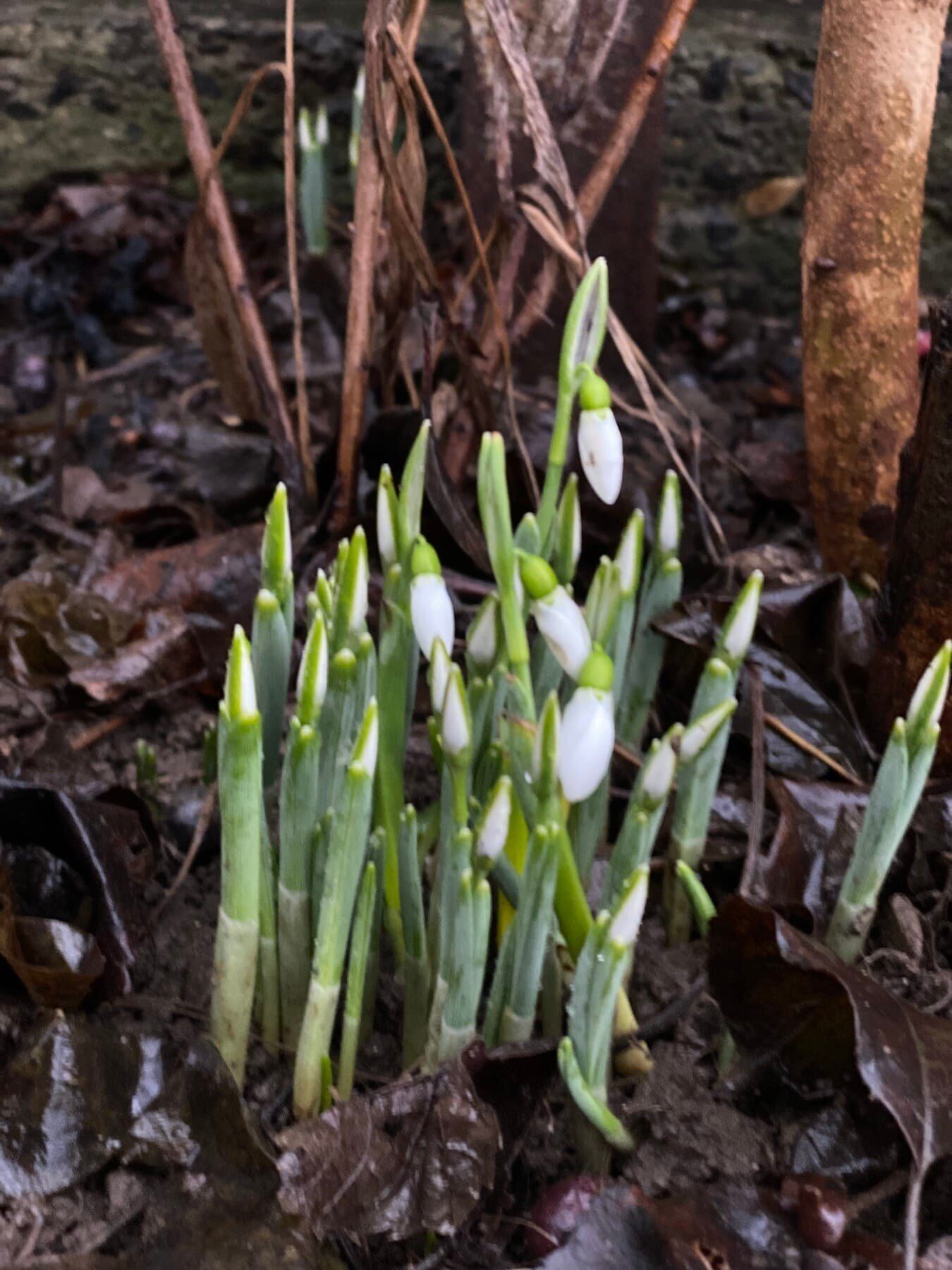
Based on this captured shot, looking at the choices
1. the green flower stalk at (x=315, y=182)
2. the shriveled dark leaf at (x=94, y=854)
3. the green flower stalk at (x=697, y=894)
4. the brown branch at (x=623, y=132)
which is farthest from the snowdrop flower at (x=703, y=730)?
the green flower stalk at (x=315, y=182)

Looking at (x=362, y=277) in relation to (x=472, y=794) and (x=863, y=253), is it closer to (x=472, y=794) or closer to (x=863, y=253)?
(x=863, y=253)

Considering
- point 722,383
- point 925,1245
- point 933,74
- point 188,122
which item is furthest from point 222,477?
point 925,1245

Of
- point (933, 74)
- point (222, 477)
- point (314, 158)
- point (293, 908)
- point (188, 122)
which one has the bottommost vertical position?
point (222, 477)

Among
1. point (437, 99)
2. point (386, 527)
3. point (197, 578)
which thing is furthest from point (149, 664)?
point (437, 99)

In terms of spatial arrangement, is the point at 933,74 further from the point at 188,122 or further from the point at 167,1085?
the point at 167,1085

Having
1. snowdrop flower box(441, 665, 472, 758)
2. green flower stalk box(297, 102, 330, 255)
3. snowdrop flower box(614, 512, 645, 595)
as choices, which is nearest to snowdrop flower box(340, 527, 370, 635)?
snowdrop flower box(441, 665, 472, 758)

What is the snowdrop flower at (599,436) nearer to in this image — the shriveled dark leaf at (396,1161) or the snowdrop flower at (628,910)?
the snowdrop flower at (628,910)
